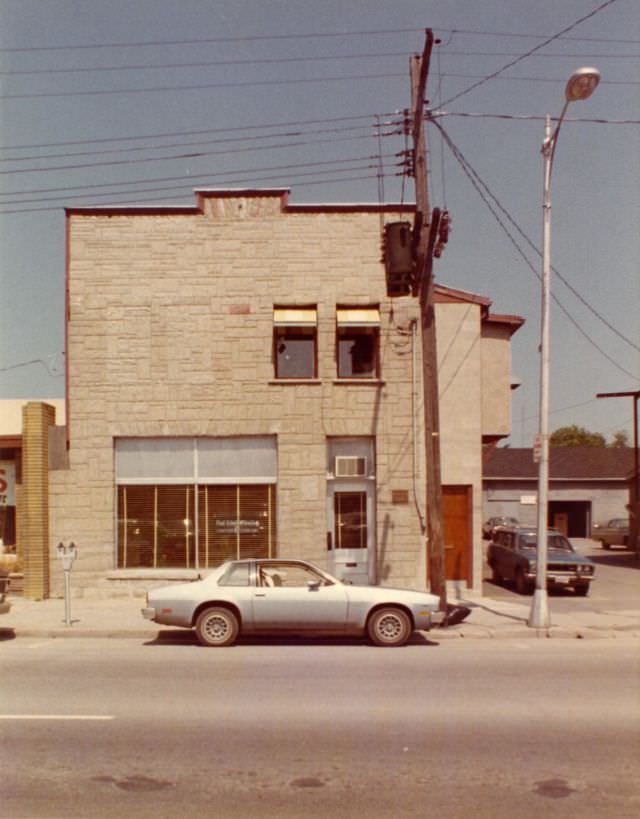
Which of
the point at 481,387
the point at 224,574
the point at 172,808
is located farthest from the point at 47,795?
the point at 481,387

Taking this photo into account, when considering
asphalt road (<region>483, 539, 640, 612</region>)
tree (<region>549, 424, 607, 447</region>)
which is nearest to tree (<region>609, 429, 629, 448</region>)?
tree (<region>549, 424, 607, 447</region>)

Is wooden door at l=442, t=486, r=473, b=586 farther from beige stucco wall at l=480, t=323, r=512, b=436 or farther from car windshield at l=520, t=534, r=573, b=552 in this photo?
car windshield at l=520, t=534, r=573, b=552

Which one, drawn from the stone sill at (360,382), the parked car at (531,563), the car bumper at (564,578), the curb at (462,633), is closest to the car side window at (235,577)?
the curb at (462,633)

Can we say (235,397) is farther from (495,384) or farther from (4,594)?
(4,594)

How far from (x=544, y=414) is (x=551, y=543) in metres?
8.25

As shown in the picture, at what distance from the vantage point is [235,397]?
61.5 ft

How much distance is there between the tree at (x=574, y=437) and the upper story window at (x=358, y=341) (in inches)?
3249

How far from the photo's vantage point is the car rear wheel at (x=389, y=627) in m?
13.0

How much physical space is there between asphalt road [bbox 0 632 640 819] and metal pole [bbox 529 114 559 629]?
9.30ft

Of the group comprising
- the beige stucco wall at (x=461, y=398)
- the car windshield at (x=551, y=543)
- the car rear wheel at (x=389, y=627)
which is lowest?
the car rear wheel at (x=389, y=627)

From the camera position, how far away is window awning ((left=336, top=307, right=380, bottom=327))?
18922 mm

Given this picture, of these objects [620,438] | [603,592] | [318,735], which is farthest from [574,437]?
[318,735]

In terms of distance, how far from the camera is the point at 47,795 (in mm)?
6023

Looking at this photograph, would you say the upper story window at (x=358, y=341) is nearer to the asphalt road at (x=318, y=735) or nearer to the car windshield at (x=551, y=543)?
the car windshield at (x=551, y=543)
